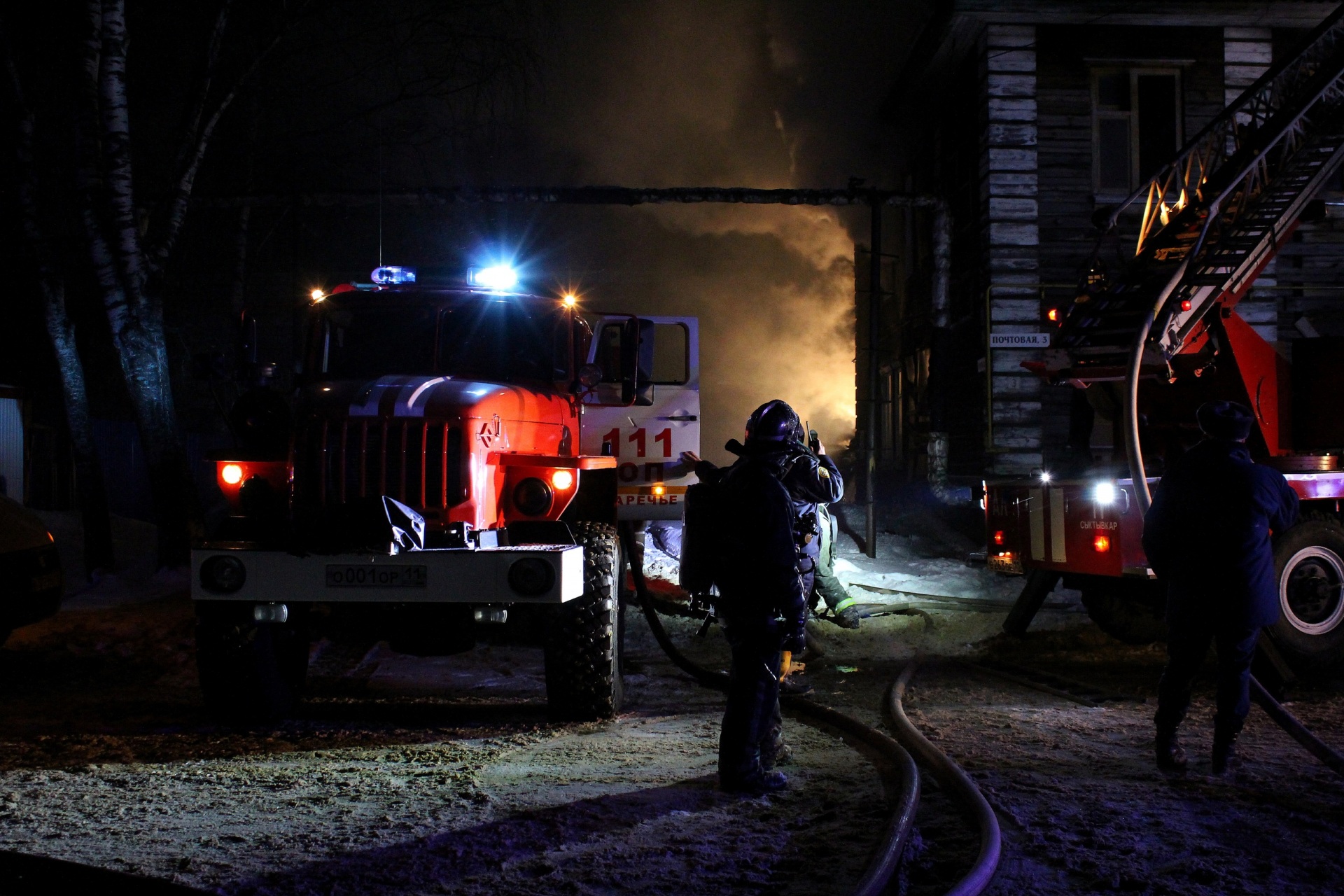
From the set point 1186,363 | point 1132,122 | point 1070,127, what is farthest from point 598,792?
point 1132,122

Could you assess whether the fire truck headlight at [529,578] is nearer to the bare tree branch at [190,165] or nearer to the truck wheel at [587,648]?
the truck wheel at [587,648]

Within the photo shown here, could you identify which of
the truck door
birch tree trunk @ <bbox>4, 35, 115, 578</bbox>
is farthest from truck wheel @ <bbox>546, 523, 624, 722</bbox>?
birch tree trunk @ <bbox>4, 35, 115, 578</bbox>

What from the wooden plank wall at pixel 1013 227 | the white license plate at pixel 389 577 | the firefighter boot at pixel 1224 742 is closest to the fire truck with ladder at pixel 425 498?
the white license plate at pixel 389 577

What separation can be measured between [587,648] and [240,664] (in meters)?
1.95

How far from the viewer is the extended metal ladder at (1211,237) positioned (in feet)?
27.0

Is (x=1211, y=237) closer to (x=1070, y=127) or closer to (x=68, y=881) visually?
(x=1070, y=127)

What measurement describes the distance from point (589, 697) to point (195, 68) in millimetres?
9682

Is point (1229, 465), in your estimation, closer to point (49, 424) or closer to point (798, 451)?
point (798, 451)

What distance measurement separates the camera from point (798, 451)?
16.2ft

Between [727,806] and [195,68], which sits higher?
[195,68]

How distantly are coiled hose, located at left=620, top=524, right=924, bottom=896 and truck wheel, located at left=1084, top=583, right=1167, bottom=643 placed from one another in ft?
11.1


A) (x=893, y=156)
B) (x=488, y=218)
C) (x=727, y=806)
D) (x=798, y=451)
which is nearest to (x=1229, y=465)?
(x=798, y=451)

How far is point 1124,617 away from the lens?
8719mm

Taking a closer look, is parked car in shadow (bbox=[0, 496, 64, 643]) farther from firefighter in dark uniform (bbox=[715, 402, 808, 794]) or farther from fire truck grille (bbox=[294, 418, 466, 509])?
firefighter in dark uniform (bbox=[715, 402, 808, 794])
